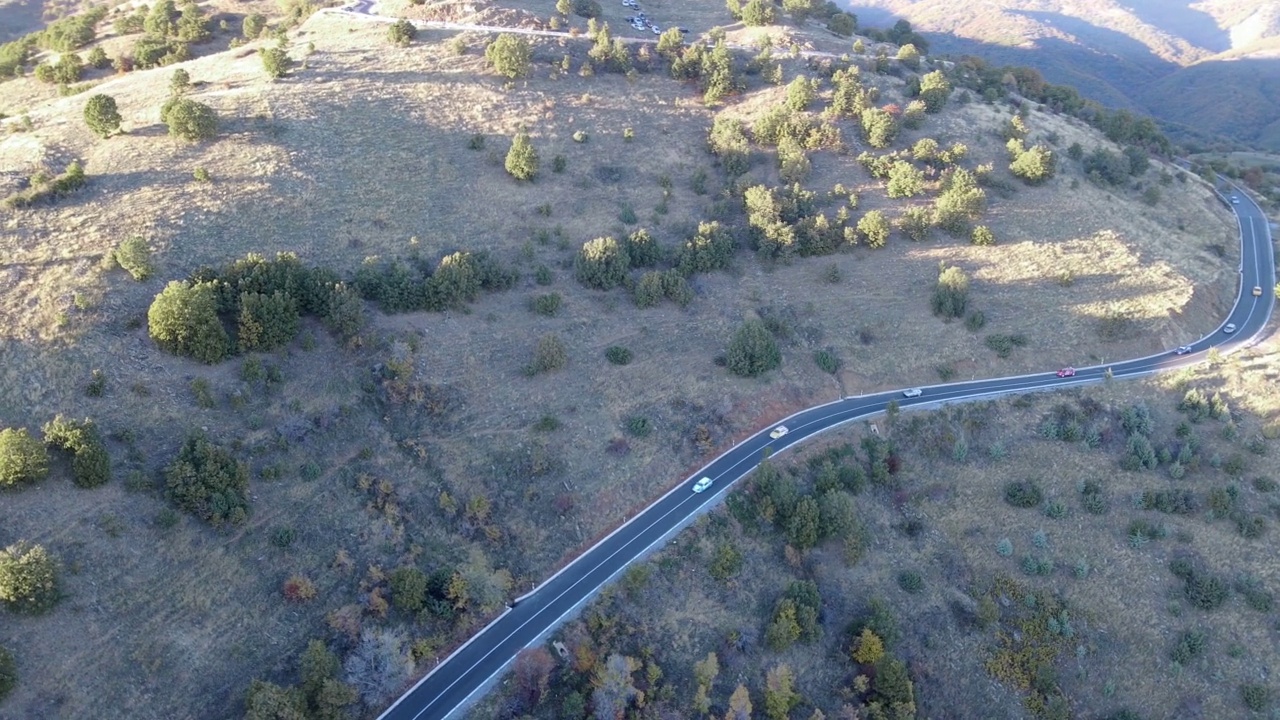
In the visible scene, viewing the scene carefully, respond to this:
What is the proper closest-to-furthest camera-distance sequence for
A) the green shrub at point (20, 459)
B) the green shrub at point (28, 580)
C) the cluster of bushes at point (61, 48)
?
the green shrub at point (28, 580) < the green shrub at point (20, 459) < the cluster of bushes at point (61, 48)

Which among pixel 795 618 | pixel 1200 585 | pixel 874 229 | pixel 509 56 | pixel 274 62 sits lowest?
pixel 795 618

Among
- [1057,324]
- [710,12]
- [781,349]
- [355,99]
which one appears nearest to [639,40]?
[710,12]

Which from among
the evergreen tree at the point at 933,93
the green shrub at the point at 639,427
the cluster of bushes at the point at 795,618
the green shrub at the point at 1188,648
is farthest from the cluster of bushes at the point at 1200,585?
the evergreen tree at the point at 933,93

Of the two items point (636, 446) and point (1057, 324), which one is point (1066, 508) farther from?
point (636, 446)

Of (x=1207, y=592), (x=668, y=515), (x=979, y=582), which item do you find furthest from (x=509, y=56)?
(x=1207, y=592)

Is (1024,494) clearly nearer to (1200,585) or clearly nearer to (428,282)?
(1200,585)

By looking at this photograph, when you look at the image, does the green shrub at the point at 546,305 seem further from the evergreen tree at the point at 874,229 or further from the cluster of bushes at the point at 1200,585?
the cluster of bushes at the point at 1200,585
